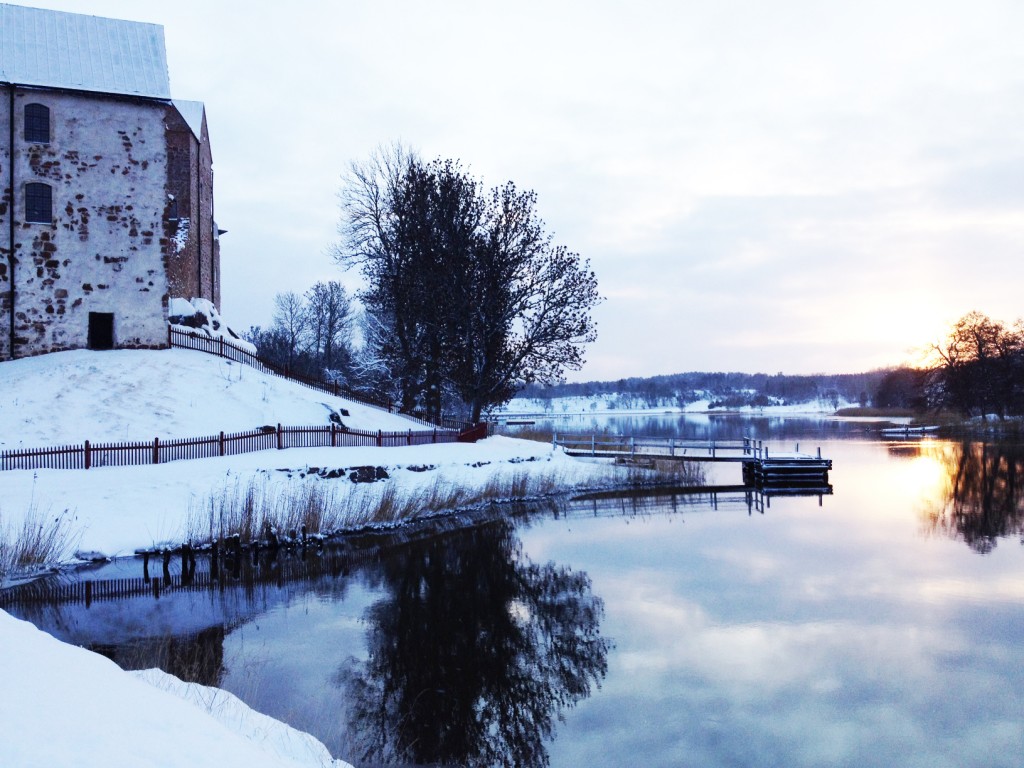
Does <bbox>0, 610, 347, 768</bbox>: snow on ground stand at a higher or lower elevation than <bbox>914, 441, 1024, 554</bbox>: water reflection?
higher

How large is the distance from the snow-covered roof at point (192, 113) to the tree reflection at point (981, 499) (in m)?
32.8

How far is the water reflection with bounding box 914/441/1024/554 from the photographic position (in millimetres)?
23234

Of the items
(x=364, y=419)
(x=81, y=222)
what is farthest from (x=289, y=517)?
(x=81, y=222)

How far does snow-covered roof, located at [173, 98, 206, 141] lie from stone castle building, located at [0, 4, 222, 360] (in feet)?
10.9

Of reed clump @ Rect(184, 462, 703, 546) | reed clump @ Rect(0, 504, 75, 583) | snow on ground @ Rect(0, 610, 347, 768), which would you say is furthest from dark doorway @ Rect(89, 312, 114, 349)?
snow on ground @ Rect(0, 610, 347, 768)

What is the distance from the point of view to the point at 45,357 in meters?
27.5

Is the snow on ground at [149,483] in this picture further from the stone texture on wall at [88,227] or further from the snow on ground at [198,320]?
the snow on ground at [198,320]

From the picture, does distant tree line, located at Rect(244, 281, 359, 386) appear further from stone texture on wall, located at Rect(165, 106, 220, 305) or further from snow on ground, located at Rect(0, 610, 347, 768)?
snow on ground, located at Rect(0, 610, 347, 768)

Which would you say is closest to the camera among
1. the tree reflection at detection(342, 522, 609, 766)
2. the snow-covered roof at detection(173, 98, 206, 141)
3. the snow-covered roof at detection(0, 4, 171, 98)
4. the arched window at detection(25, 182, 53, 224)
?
the tree reflection at detection(342, 522, 609, 766)

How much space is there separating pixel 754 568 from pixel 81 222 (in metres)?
26.1

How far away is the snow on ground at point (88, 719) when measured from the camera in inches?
170

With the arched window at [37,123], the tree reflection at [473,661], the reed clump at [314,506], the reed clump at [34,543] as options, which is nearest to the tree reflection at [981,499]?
the tree reflection at [473,661]

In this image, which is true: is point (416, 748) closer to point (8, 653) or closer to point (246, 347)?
point (8, 653)

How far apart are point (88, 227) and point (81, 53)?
7.43 metres
